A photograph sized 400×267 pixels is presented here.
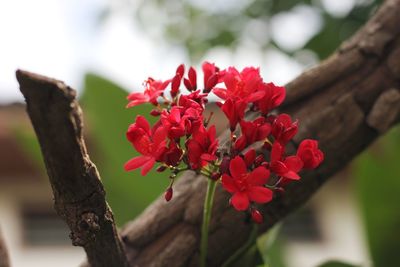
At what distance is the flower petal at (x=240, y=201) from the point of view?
0.77 m

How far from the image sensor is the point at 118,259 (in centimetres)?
87

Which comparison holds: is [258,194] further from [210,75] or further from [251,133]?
[210,75]

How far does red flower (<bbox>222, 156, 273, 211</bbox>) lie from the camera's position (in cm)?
77

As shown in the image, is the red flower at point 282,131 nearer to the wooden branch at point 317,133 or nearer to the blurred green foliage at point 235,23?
the wooden branch at point 317,133

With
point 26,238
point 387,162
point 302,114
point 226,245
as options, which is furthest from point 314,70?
point 26,238

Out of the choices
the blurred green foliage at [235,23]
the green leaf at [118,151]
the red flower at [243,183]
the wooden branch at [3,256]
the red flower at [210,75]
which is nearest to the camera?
the red flower at [243,183]

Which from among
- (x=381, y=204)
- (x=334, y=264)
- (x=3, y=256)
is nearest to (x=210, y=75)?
(x=3, y=256)

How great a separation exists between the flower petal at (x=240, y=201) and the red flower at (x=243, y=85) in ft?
0.36

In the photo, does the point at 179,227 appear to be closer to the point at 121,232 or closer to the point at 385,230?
the point at 121,232

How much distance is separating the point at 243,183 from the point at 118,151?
912mm

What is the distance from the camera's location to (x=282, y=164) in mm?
785

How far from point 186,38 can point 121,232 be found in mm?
2188

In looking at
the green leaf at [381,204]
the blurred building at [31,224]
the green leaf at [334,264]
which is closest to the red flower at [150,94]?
the green leaf at [334,264]

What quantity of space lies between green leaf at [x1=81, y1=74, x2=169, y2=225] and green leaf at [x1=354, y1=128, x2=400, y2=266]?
0.44 m
